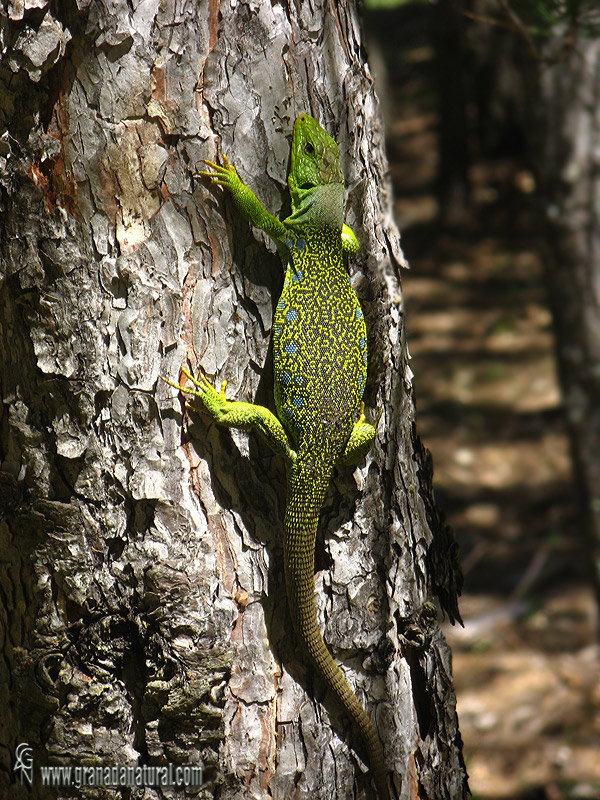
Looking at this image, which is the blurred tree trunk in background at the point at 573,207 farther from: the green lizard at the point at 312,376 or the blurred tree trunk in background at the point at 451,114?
the blurred tree trunk in background at the point at 451,114

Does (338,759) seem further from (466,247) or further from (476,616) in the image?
(466,247)

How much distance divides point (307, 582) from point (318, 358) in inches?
27.9

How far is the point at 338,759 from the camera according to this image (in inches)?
92.7

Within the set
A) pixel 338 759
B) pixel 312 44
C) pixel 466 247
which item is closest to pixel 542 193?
pixel 312 44

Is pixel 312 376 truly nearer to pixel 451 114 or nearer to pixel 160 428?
pixel 160 428

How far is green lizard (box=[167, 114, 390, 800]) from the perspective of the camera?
226cm

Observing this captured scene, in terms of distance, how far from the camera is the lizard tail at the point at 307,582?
7.39 feet

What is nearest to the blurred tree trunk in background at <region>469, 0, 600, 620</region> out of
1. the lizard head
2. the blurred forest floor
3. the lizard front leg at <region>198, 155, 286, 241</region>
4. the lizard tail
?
the blurred forest floor

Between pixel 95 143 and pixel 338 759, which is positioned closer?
pixel 95 143

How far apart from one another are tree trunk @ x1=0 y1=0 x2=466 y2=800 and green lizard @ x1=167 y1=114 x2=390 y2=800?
0.19 feet

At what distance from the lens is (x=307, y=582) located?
2.26 m

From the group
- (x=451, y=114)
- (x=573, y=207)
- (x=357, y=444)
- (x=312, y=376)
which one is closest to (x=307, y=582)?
(x=357, y=444)

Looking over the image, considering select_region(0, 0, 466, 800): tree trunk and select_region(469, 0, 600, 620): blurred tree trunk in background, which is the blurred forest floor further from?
select_region(0, 0, 466, 800): tree trunk

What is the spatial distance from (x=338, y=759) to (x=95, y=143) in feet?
6.63
